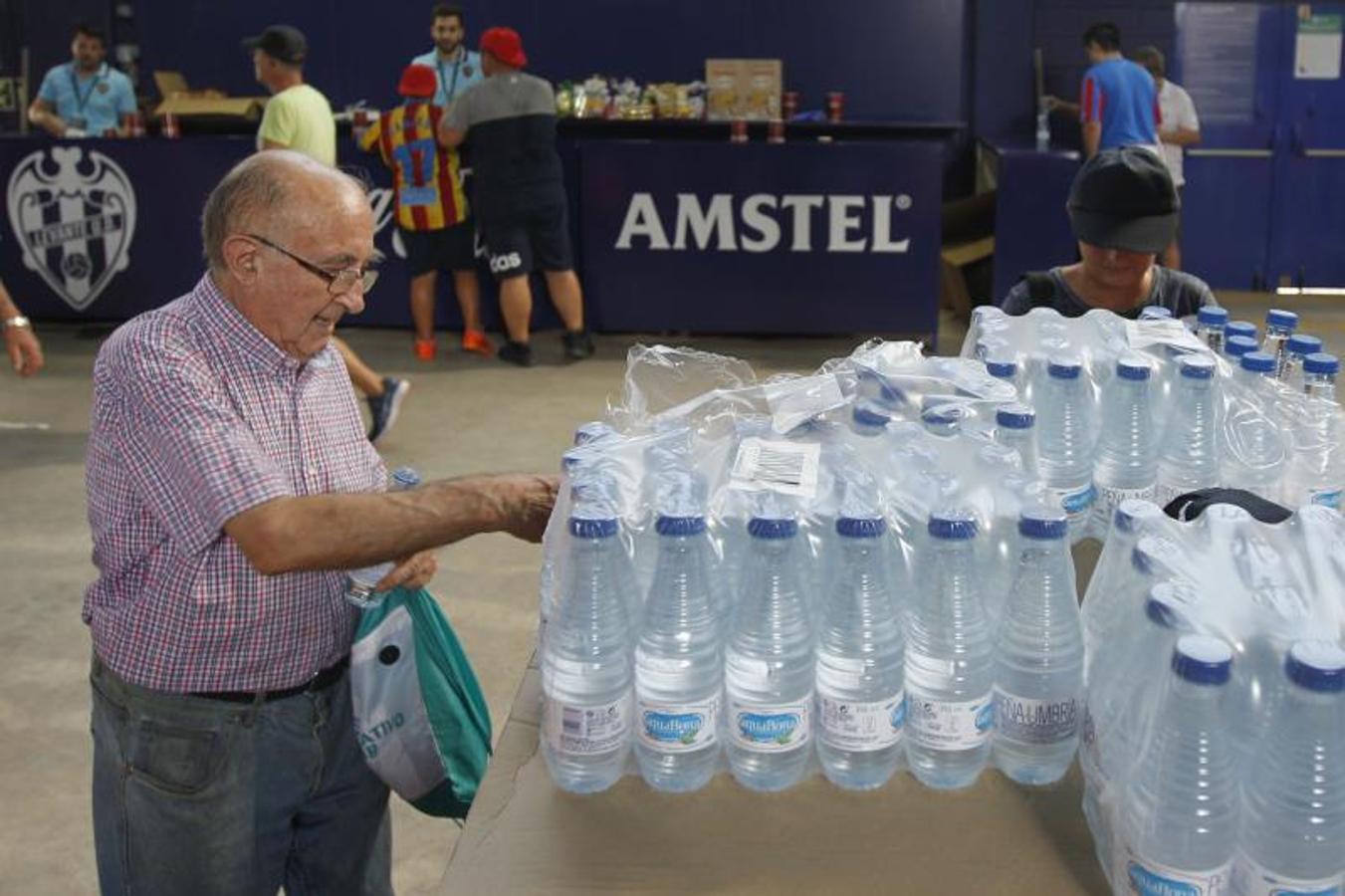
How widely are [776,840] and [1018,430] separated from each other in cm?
83

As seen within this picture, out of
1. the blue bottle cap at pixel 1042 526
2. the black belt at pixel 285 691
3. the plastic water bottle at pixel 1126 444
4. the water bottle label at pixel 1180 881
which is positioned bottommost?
the black belt at pixel 285 691

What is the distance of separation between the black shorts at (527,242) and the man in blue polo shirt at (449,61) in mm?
1211

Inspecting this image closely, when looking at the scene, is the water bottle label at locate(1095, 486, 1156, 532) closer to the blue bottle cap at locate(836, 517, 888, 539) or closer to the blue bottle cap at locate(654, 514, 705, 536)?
the blue bottle cap at locate(836, 517, 888, 539)

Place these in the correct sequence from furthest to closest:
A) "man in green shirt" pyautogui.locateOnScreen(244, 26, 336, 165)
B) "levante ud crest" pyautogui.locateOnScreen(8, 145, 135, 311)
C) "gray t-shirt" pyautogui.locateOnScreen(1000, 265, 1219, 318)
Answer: "levante ud crest" pyautogui.locateOnScreen(8, 145, 135, 311), "man in green shirt" pyautogui.locateOnScreen(244, 26, 336, 165), "gray t-shirt" pyautogui.locateOnScreen(1000, 265, 1219, 318)

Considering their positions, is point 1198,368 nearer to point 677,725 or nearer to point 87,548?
point 677,725

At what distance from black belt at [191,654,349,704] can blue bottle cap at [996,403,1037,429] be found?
1.12 metres

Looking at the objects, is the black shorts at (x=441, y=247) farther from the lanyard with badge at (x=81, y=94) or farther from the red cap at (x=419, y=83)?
the lanyard with badge at (x=81, y=94)

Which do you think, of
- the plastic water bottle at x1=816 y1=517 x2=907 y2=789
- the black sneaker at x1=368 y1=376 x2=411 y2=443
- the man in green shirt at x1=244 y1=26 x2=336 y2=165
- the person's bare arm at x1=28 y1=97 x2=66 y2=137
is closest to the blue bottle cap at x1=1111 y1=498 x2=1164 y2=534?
the plastic water bottle at x1=816 y1=517 x2=907 y2=789

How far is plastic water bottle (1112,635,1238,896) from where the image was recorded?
148 centimetres

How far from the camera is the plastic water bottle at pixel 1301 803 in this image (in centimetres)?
145

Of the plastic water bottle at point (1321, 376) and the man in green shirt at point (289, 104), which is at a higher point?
the man in green shirt at point (289, 104)

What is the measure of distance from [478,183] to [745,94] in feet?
12.3

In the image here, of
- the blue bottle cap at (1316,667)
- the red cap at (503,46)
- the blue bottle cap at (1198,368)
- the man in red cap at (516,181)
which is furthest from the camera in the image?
the man in red cap at (516,181)

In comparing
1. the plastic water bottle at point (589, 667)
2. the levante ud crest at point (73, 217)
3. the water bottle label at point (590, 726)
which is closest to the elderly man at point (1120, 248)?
the plastic water bottle at point (589, 667)
